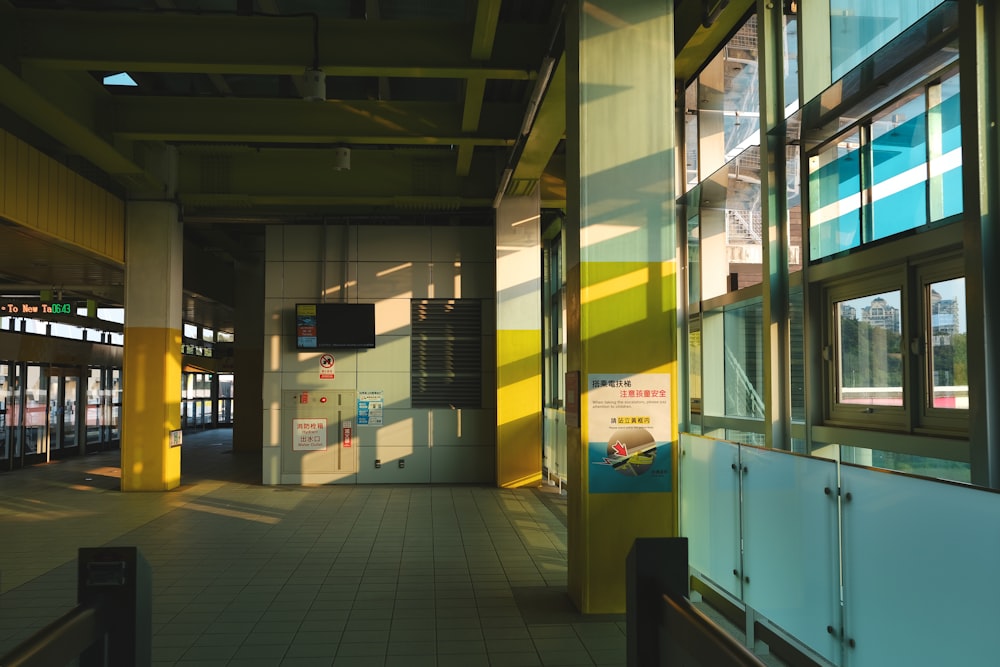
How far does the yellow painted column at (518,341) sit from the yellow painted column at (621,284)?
6.43m

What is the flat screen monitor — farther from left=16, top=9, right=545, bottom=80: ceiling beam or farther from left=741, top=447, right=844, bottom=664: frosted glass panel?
left=741, top=447, right=844, bottom=664: frosted glass panel

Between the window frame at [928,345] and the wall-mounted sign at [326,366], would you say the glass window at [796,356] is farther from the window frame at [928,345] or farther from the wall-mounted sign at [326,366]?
the wall-mounted sign at [326,366]

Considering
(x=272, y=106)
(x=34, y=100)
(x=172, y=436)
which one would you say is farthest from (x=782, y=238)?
(x=172, y=436)

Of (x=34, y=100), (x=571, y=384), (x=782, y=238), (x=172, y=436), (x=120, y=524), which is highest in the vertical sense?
(x=34, y=100)

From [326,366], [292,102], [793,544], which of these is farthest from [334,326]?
[793,544]

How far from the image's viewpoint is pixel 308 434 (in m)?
12.3

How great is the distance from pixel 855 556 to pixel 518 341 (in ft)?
29.3

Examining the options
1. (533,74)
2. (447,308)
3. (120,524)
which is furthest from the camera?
(447,308)

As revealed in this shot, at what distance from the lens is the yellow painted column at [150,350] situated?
11.4 m

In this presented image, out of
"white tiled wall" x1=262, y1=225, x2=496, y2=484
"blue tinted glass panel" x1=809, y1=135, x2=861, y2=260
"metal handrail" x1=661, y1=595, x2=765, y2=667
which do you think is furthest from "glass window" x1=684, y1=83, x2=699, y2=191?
"metal handrail" x1=661, y1=595, x2=765, y2=667

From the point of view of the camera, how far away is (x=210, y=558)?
7027 millimetres

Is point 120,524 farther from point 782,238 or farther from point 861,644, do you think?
point 861,644

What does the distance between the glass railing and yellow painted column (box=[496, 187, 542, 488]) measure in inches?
281

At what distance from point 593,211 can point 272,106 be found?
17.1 ft
